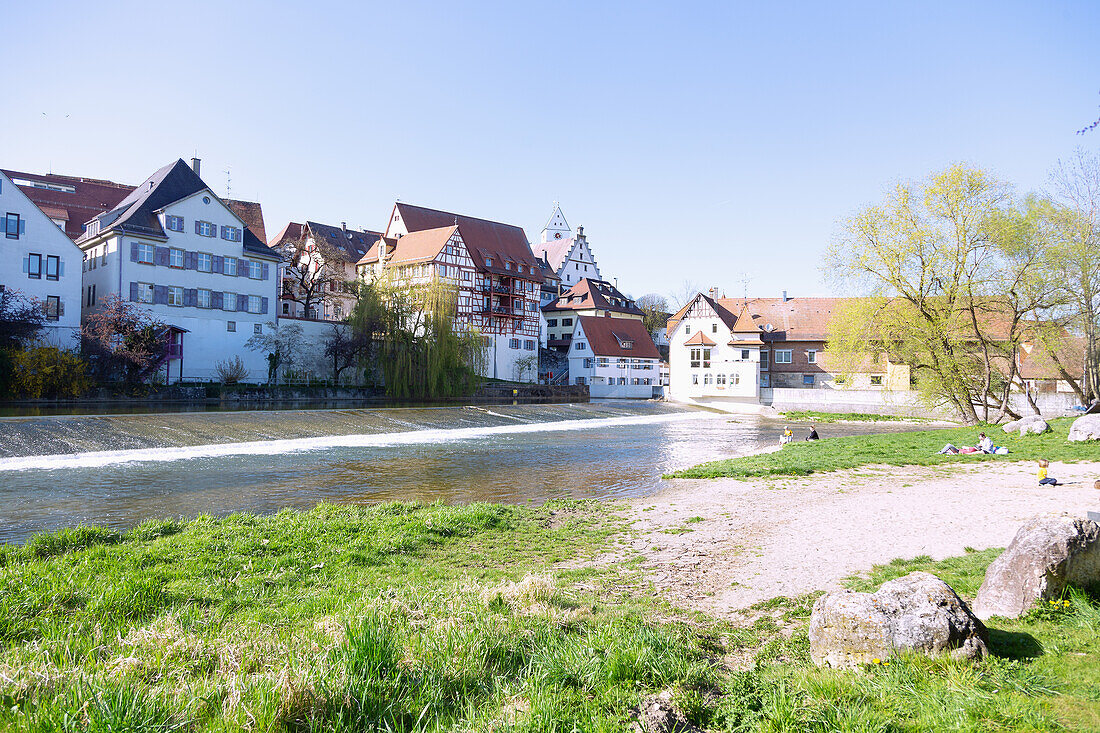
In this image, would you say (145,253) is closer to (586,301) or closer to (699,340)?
(699,340)

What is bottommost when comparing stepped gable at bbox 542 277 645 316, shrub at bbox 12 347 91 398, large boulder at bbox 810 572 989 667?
large boulder at bbox 810 572 989 667

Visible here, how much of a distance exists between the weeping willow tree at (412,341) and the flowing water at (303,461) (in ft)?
34.0

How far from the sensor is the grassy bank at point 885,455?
16.1 m

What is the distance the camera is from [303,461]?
19.9m

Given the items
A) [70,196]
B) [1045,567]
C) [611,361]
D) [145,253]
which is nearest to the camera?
[1045,567]

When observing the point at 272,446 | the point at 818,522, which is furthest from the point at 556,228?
the point at 818,522

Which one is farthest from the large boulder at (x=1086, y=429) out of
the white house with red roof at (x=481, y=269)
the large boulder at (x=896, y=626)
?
the white house with red roof at (x=481, y=269)

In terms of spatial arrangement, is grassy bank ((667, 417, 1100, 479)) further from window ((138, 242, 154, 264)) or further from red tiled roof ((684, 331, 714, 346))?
window ((138, 242, 154, 264))

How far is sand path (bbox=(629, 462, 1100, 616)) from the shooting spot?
23.7 ft

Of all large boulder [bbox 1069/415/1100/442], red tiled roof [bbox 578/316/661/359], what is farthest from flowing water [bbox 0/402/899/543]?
red tiled roof [bbox 578/316/661/359]

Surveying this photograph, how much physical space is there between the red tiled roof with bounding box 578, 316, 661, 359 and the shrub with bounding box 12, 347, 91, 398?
153 ft

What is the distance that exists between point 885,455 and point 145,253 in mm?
45879

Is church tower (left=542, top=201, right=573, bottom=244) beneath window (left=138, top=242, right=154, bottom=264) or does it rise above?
above

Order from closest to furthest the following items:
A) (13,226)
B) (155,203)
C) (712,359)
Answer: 1. (13,226)
2. (155,203)
3. (712,359)
